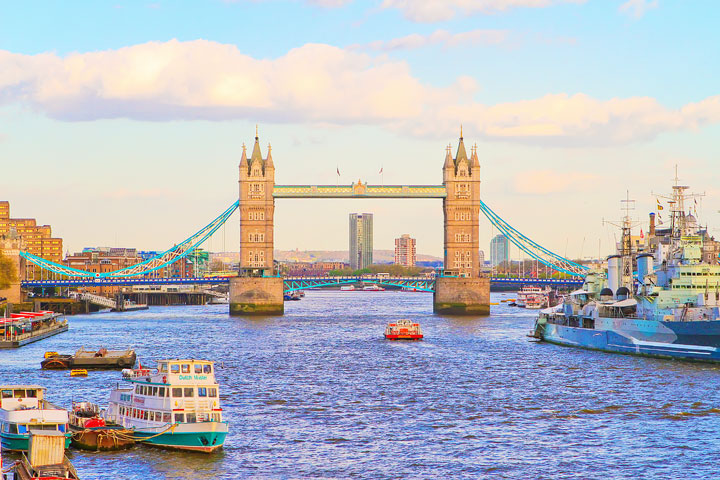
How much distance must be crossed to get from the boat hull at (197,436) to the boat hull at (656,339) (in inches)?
1195

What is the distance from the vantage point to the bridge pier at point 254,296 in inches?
4163

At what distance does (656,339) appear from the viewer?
58.2 metres

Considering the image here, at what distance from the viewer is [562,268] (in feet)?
398

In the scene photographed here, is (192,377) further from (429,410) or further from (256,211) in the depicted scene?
(256,211)

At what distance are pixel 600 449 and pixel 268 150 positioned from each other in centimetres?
8177

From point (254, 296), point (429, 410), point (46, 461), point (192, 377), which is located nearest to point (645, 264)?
point (429, 410)

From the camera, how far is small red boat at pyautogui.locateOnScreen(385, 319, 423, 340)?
75312 millimetres

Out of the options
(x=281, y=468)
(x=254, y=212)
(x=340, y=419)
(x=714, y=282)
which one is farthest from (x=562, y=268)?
(x=281, y=468)

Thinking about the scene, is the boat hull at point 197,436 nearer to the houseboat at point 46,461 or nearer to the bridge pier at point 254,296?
the houseboat at point 46,461

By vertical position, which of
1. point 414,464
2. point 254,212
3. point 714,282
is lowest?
point 414,464

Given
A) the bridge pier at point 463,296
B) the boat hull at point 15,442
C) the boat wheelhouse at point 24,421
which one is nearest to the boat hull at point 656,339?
the boat wheelhouse at point 24,421

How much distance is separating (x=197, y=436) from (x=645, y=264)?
40.8 meters

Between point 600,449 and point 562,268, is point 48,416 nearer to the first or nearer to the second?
point 600,449

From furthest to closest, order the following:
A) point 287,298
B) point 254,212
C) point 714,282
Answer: point 287,298 → point 254,212 → point 714,282
